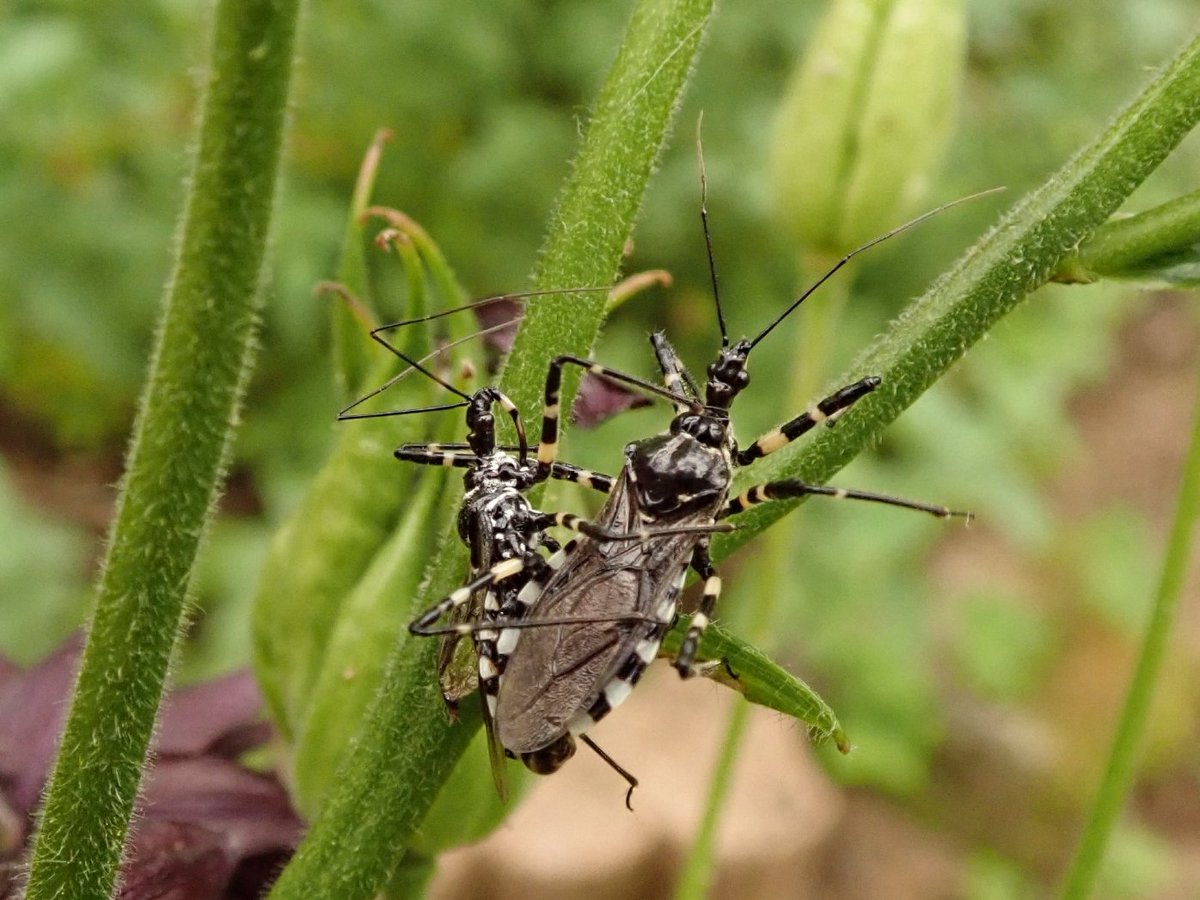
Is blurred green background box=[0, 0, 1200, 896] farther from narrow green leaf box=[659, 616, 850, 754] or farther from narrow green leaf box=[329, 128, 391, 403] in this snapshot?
narrow green leaf box=[659, 616, 850, 754]

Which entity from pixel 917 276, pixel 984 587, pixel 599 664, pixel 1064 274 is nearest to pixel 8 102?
pixel 599 664

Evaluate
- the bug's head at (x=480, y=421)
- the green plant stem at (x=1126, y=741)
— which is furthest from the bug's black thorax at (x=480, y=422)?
the green plant stem at (x=1126, y=741)

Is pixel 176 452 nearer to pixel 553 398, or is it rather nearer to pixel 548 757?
pixel 553 398

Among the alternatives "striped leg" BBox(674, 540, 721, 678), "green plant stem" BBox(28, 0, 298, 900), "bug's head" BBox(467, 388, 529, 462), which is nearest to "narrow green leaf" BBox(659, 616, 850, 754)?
"striped leg" BBox(674, 540, 721, 678)

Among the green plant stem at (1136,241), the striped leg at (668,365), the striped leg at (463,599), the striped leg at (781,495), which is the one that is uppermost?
the green plant stem at (1136,241)

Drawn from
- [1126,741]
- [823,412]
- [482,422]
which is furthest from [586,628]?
[1126,741]

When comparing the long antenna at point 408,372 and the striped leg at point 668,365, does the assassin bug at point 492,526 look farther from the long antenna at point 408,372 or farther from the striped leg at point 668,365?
the striped leg at point 668,365
